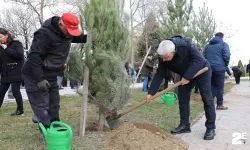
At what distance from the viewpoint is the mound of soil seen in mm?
3803

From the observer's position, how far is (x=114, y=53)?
4.28 meters

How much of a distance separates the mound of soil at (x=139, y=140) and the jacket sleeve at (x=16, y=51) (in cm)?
268

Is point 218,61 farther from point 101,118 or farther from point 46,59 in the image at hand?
point 46,59

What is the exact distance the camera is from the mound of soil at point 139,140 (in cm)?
380

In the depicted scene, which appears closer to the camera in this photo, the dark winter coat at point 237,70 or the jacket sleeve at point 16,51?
the jacket sleeve at point 16,51

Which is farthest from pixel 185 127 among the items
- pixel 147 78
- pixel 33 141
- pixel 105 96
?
pixel 147 78

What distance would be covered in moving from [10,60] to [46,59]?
8.33 feet

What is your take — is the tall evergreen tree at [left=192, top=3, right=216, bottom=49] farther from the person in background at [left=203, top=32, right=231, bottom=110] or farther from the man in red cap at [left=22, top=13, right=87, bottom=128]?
the man in red cap at [left=22, top=13, right=87, bottom=128]

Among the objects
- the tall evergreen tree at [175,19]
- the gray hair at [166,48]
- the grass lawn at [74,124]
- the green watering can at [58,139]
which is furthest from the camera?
→ the tall evergreen tree at [175,19]

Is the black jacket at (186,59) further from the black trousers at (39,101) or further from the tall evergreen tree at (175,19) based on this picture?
the tall evergreen tree at (175,19)

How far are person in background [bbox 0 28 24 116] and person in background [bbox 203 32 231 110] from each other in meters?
4.49

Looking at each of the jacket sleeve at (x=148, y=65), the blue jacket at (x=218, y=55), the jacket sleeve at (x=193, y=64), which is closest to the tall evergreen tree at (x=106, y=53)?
the jacket sleeve at (x=193, y=64)

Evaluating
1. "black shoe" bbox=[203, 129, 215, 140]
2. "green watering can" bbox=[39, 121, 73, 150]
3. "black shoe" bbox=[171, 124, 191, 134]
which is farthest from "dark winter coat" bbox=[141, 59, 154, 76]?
"green watering can" bbox=[39, 121, 73, 150]

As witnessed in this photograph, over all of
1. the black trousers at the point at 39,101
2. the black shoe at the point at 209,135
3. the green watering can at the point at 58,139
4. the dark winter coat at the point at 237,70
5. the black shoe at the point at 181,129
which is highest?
the black trousers at the point at 39,101
